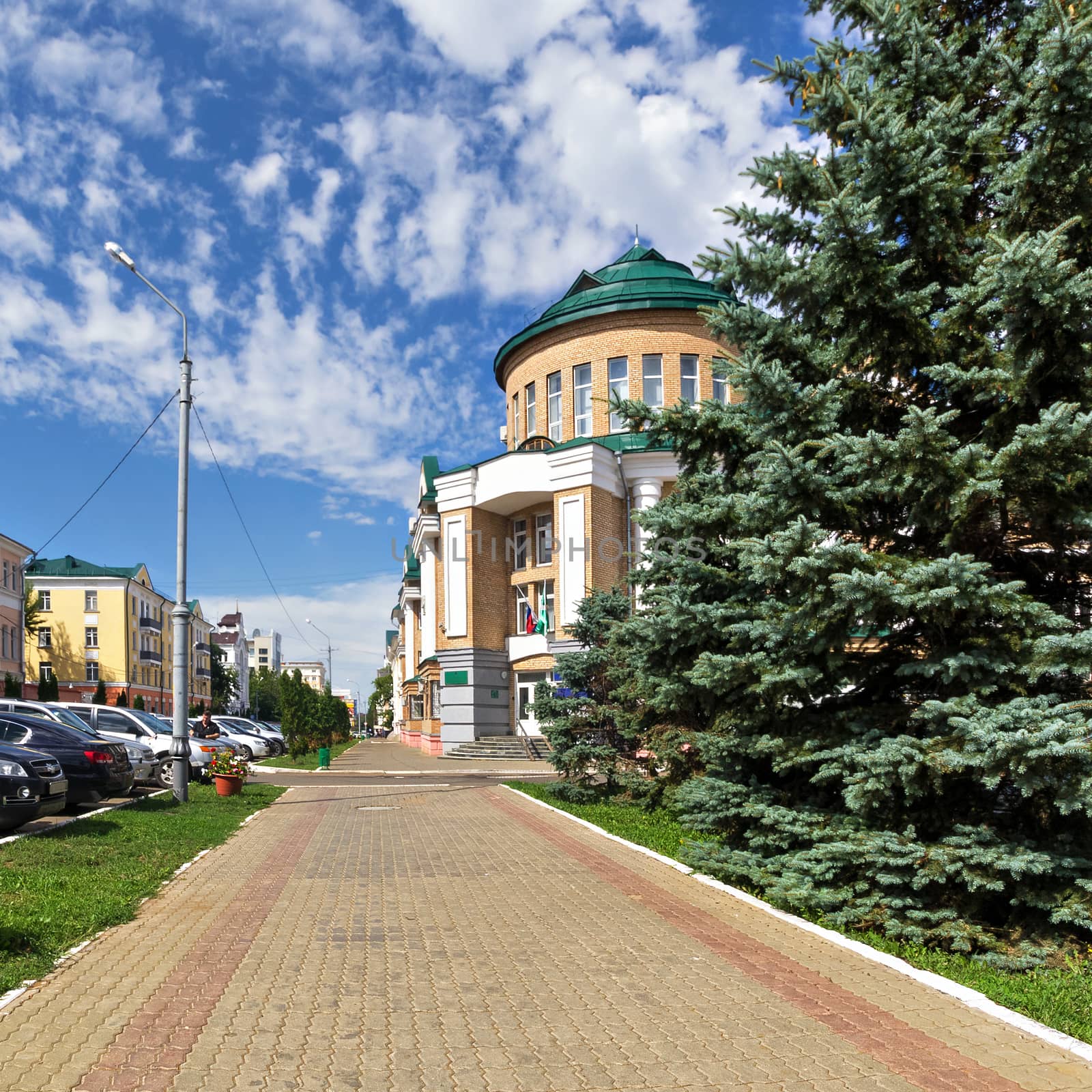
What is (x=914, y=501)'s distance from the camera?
7348 millimetres

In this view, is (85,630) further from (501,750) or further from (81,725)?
(81,725)

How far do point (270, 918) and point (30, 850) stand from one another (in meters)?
4.04

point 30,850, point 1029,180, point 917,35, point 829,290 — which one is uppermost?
point 917,35

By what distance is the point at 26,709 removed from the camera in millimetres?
18656

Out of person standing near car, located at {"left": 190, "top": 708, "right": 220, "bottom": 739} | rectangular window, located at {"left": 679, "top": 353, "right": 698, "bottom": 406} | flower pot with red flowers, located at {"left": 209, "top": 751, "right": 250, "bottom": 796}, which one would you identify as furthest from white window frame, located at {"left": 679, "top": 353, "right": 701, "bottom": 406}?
flower pot with red flowers, located at {"left": 209, "top": 751, "right": 250, "bottom": 796}

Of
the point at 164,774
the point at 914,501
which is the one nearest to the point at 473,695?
the point at 164,774

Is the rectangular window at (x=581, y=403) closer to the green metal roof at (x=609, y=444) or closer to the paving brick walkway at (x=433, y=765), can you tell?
the green metal roof at (x=609, y=444)

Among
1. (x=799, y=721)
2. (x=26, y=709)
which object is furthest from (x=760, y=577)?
(x=26, y=709)

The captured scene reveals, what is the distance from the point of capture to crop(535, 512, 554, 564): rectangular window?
36000mm

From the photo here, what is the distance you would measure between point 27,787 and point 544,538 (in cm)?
2586

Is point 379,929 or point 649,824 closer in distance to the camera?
point 379,929

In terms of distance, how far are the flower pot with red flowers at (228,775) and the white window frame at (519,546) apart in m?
18.8

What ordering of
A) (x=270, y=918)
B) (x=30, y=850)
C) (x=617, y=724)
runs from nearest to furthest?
(x=270, y=918)
(x=30, y=850)
(x=617, y=724)

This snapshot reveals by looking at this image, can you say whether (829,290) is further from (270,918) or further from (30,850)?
(30,850)
